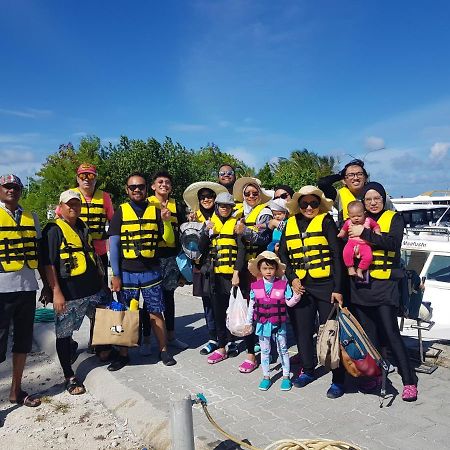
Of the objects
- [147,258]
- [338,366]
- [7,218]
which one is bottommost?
[338,366]

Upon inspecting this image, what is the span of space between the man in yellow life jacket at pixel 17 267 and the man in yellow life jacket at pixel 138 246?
894 millimetres

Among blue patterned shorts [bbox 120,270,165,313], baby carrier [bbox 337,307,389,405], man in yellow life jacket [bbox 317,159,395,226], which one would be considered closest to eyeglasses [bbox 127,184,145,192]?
blue patterned shorts [bbox 120,270,165,313]

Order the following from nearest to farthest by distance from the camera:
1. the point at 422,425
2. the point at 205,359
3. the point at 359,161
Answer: the point at 422,425
the point at 359,161
the point at 205,359

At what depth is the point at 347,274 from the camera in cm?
430

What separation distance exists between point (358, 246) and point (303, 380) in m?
1.54

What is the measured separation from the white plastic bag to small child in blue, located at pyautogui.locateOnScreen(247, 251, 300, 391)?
0.22m

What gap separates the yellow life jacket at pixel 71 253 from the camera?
15.0ft

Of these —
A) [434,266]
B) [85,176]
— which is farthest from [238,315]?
[434,266]

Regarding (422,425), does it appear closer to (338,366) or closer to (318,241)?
(338,366)

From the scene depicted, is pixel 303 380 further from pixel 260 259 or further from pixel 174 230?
pixel 174 230

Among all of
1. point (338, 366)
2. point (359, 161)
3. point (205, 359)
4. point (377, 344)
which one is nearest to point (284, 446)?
point (338, 366)

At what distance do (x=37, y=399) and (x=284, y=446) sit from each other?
110 inches

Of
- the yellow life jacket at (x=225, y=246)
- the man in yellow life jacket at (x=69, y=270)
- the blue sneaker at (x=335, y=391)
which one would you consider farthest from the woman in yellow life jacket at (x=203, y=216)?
the blue sneaker at (x=335, y=391)

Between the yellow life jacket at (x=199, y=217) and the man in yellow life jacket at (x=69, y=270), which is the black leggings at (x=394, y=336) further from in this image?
the man in yellow life jacket at (x=69, y=270)
